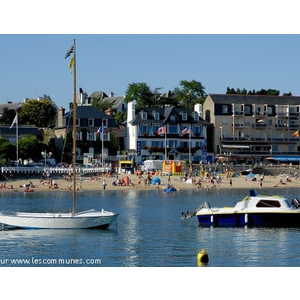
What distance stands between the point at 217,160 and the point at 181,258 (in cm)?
8074

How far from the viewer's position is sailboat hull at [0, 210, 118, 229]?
163 ft

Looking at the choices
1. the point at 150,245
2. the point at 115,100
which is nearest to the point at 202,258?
the point at 150,245

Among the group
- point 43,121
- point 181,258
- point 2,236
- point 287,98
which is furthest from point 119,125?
point 181,258

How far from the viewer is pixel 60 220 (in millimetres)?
49625

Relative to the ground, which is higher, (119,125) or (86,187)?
(119,125)

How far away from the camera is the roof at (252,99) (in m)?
126

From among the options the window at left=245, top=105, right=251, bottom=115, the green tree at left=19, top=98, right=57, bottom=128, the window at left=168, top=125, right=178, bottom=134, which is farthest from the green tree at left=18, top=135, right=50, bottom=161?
the window at left=245, top=105, right=251, bottom=115

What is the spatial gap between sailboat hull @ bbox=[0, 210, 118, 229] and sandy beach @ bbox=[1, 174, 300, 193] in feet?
128

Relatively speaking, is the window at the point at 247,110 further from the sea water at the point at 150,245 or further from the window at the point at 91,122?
the sea water at the point at 150,245

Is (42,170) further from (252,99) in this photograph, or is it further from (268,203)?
(268,203)

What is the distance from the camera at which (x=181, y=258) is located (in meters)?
41.1

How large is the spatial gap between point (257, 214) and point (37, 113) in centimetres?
8641
